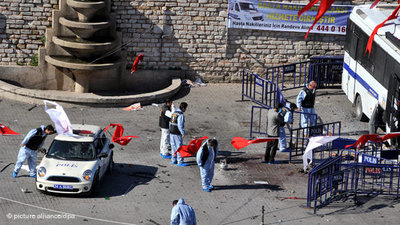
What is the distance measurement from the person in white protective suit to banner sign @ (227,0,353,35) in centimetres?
904

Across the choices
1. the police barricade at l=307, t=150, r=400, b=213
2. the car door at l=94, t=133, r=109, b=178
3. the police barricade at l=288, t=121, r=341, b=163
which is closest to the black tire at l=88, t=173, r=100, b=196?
the car door at l=94, t=133, r=109, b=178

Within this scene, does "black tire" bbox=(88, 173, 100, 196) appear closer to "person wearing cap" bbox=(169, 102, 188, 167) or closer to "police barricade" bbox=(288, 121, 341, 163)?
"person wearing cap" bbox=(169, 102, 188, 167)

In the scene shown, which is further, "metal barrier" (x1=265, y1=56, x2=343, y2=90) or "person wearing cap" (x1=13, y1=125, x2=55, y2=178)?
"metal barrier" (x1=265, y1=56, x2=343, y2=90)

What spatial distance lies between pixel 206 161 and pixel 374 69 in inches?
267

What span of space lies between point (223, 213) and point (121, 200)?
219 cm

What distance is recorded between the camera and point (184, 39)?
26.2 meters

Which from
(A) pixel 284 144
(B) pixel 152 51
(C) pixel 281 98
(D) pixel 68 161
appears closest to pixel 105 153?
(D) pixel 68 161

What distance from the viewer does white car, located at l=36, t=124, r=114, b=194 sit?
16.8 meters

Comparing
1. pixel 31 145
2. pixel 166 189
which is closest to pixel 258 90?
pixel 166 189

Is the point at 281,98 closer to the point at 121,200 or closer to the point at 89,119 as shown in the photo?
the point at 89,119

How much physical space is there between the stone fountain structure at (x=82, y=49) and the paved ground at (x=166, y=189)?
2062 mm

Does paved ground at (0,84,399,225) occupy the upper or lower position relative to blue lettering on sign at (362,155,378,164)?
lower

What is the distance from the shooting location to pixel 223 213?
1683 cm

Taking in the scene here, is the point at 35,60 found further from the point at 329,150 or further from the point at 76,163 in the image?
the point at 329,150
